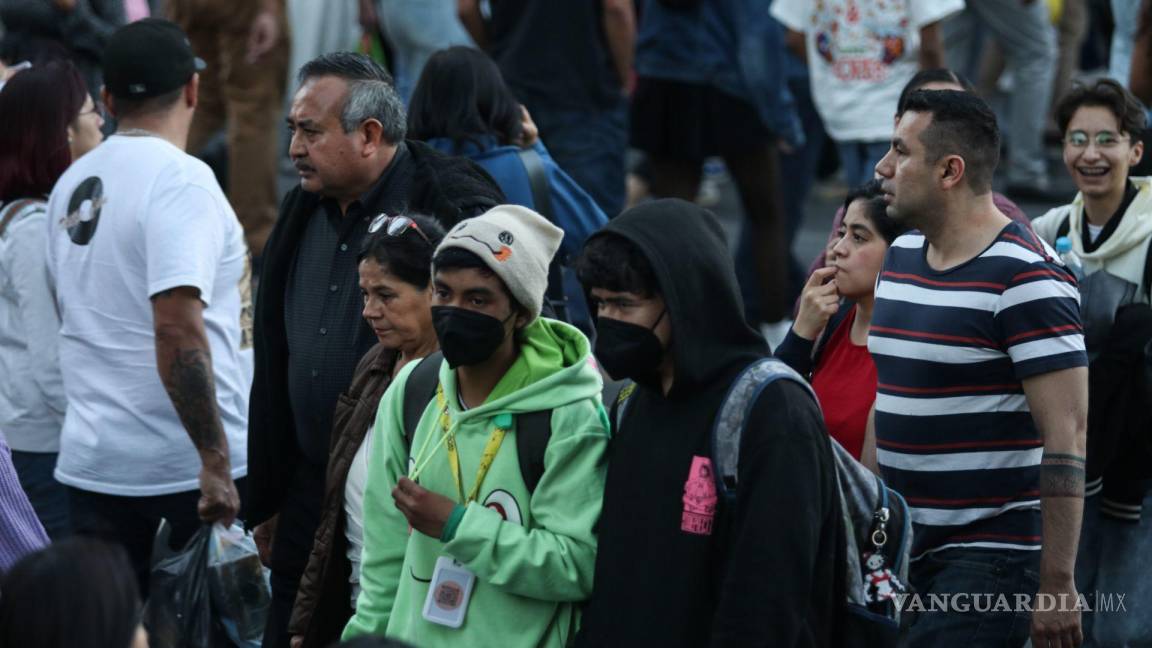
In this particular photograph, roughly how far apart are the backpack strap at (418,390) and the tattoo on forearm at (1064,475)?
4.82 ft

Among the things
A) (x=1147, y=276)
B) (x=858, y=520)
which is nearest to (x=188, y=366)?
(x=858, y=520)

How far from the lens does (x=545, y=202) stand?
5898 mm

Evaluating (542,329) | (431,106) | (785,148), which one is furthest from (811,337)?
(785,148)

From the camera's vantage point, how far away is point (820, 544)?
3.34m

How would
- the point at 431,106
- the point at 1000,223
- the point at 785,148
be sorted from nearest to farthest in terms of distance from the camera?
the point at 1000,223
the point at 431,106
the point at 785,148

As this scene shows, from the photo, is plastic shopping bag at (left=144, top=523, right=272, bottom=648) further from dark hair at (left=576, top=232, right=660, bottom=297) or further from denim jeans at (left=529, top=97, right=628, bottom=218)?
denim jeans at (left=529, top=97, right=628, bottom=218)

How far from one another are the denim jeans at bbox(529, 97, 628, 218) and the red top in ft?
12.6

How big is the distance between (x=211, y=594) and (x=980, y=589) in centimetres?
223

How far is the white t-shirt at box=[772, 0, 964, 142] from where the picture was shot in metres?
7.64

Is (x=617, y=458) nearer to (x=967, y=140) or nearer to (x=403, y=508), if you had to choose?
(x=403, y=508)

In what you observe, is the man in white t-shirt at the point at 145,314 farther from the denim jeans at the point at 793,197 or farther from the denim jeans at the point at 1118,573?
the denim jeans at the point at 793,197

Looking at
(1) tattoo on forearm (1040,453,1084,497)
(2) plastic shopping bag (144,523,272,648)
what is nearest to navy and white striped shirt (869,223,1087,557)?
(1) tattoo on forearm (1040,453,1084,497)

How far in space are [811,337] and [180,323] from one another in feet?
6.07

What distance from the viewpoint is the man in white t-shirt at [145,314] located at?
16.2ft
